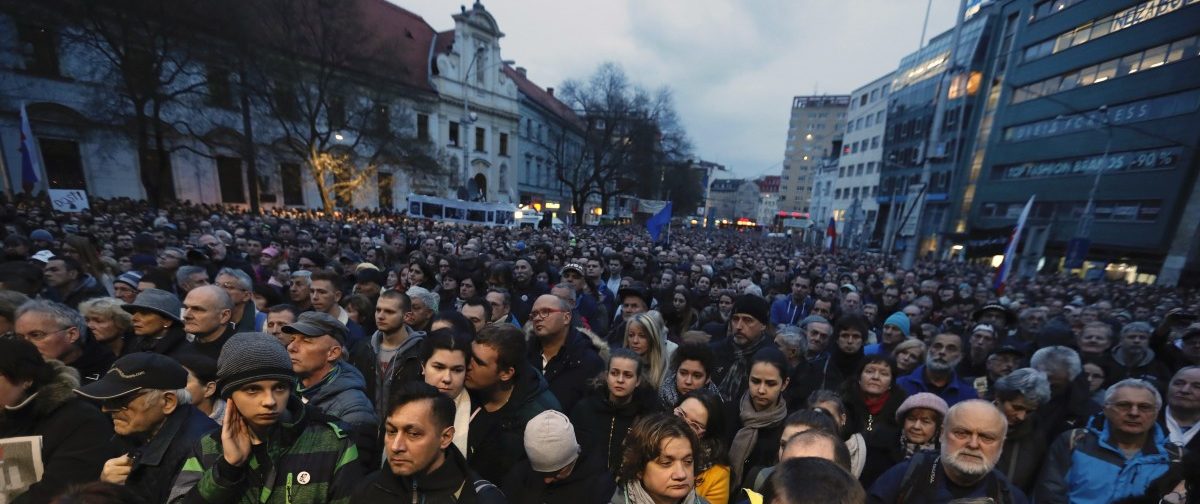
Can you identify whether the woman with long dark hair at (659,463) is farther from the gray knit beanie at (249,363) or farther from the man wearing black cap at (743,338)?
the man wearing black cap at (743,338)

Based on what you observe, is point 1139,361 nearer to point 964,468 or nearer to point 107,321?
point 964,468

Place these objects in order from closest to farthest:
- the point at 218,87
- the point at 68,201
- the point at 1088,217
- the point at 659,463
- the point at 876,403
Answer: the point at 659,463 → the point at 876,403 → the point at 68,201 → the point at 1088,217 → the point at 218,87

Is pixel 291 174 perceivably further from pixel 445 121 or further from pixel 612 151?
pixel 612 151

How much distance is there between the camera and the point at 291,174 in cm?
3167

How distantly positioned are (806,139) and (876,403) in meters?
108

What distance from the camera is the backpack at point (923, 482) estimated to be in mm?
2279

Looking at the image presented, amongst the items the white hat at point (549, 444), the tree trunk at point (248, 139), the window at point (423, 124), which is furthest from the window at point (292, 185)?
the white hat at point (549, 444)

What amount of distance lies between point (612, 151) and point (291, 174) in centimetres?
2599

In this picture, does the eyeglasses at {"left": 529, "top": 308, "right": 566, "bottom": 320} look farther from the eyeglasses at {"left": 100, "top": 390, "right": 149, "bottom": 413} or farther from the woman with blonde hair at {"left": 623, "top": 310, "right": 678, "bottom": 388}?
the eyeglasses at {"left": 100, "top": 390, "right": 149, "bottom": 413}

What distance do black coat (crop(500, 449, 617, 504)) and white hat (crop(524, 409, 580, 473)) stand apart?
0.13m

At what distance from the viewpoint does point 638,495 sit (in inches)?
82.4

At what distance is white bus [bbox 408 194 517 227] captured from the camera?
93.6 feet

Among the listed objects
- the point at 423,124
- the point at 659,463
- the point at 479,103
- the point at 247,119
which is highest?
the point at 479,103

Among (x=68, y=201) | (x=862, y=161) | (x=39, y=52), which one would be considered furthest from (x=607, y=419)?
(x=862, y=161)
